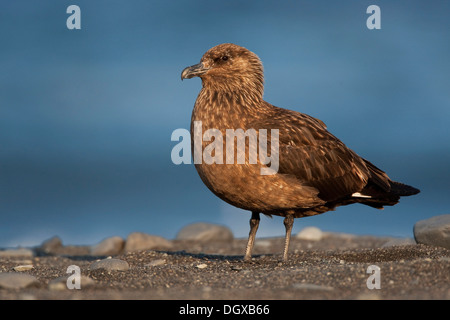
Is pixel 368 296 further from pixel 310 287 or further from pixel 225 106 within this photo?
pixel 225 106

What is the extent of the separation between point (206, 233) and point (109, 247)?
2.18 m

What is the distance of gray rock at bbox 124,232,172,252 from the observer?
500 inches

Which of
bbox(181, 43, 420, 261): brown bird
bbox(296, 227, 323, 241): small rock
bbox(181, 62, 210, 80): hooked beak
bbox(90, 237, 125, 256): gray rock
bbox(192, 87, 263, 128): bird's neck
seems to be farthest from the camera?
bbox(296, 227, 323, 241): small rock

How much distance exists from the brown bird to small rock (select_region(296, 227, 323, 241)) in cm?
529

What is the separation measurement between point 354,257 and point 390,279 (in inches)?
110

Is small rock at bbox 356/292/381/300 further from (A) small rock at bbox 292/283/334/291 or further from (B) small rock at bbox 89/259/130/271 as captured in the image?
(B) small rock at bbox 89/259/130/271

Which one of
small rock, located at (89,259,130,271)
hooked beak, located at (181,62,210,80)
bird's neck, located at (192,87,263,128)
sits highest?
hooked beak, located at (181,62,210,80)

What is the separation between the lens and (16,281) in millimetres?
5969

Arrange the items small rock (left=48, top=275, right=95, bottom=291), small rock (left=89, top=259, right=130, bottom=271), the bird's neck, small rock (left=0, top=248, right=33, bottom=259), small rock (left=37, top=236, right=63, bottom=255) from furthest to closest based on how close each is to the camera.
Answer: small rock (left=37, top=236, right=63, bottom=255), small rock (left=0, top=248, right=33, bottom=259), the bird's neck, small rock (left=89, top=259, right=130, bottom=271), small rock (left=48, top=275, right=95, bottom=291)

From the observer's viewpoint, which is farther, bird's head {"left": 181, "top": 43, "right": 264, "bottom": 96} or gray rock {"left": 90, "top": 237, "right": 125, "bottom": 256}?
gray rock {"left": 90, "top": 237, "right": 125, "bottom": 256}

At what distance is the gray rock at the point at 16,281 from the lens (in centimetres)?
588

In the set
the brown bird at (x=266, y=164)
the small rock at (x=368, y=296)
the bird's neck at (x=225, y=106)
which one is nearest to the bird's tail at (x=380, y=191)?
the brown bird at (x=266, y=164)

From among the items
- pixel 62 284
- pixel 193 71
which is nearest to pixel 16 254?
pixel 193 71

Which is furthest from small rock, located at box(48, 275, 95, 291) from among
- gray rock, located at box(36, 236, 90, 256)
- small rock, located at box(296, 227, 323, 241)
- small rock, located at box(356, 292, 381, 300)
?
Answer: small rock, located at box(296, 227, 323, 241)
